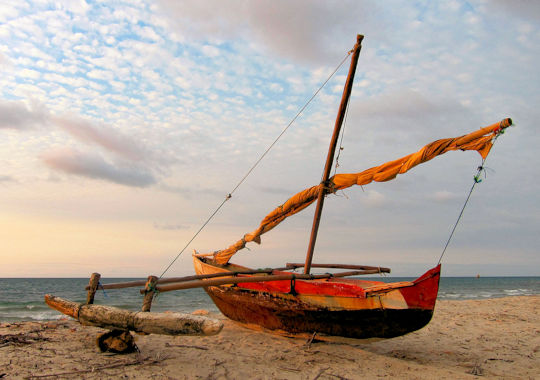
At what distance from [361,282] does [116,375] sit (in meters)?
6.47

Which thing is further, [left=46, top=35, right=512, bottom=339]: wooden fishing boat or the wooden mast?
the wooden mast

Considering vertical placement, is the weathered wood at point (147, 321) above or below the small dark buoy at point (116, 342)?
above

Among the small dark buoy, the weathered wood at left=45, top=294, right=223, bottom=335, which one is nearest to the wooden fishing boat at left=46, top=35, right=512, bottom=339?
the weathered wood at left=45, top=294, right=223, bottom=335

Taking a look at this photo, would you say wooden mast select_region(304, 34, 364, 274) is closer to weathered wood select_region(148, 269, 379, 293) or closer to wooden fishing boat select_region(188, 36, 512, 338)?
wooden fishing boat select_region(188, 36, 512, 338)

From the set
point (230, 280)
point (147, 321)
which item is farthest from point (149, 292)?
point (230, 280)

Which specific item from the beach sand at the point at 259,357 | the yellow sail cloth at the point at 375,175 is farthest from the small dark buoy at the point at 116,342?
the yellow sail cloth at the point at 375,175

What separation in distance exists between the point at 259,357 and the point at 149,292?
2.53m

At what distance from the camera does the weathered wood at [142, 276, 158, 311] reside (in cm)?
695

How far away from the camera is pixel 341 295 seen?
750cm

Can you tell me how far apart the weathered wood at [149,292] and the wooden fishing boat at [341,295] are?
105 centimetres

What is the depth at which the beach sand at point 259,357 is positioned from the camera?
19.6 ft

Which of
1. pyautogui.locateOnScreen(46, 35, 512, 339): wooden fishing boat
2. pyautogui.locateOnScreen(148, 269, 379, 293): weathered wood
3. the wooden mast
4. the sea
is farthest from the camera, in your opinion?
the sea

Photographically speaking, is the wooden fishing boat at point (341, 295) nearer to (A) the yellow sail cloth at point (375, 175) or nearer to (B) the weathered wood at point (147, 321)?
(A) the yellow sail cloth at point (375, 175)

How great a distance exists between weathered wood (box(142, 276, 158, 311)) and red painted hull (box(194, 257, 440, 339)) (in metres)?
2.50
